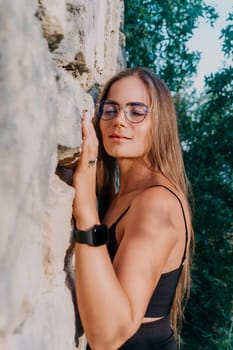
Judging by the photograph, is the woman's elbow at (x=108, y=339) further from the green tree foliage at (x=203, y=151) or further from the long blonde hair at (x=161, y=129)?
the green tree foliage at (x=203, y=151)

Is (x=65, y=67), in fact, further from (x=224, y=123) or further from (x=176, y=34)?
(x=176, y=34)

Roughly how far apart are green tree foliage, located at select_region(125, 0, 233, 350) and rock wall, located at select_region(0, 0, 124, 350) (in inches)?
210

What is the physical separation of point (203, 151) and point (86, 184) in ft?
18.1

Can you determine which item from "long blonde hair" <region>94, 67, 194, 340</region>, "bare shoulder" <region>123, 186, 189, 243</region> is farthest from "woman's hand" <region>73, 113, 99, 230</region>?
"long blonde hair" <region>94, 67, 194, 340</region>

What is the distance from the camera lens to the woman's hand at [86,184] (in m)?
1.33

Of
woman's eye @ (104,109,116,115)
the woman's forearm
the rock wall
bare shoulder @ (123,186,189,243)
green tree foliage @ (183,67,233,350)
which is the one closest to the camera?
the rock wall

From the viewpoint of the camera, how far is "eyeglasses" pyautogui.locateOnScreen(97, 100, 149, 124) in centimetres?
180

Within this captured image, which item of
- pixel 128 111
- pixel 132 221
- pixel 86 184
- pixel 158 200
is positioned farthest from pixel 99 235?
pixel 128 111

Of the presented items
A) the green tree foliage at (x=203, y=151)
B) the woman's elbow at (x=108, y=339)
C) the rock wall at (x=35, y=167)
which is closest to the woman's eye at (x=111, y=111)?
the rock wall at (x=35, y=167)

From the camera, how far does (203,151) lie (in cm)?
670

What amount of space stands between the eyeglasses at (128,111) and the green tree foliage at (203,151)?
4709 mm

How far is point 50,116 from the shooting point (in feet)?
3.07

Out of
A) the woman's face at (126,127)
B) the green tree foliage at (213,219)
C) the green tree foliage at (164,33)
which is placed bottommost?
the green tree foliage at (213,219)

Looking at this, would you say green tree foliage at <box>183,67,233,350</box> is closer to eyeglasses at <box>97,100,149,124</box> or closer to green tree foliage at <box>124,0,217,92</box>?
green tree foliage at <box>124,0,217,92</box>
